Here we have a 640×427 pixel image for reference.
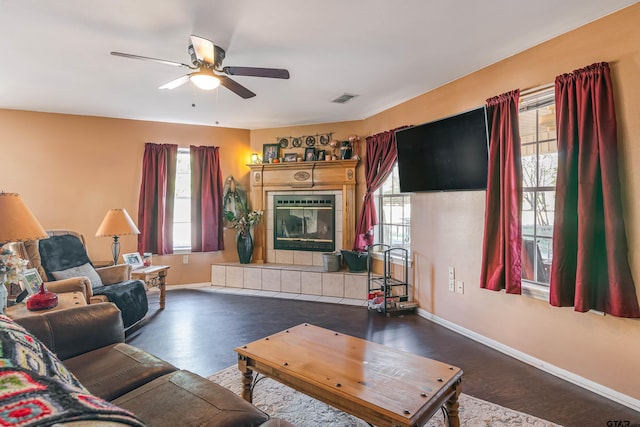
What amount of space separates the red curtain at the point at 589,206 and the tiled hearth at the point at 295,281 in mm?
2543

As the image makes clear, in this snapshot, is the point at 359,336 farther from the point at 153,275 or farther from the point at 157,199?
the point at 157,199

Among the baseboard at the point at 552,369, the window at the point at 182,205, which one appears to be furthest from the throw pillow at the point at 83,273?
the baseboard at the point at 552,369

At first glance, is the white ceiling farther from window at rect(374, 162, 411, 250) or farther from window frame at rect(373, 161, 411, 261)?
window at rect(374, 162, 411, 250)

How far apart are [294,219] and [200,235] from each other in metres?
1.51

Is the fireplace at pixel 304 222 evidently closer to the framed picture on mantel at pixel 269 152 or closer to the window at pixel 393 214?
the framed picture on mantel at pixel 269 152

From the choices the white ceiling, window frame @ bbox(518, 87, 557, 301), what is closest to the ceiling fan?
the white ceiling

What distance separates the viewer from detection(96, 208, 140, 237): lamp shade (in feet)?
Result: 12.4

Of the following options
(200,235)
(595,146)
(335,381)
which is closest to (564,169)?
(595,146)

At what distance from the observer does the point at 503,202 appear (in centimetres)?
284

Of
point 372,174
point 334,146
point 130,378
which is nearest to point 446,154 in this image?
point 372,174

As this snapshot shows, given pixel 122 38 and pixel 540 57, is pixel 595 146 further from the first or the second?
pixel 122 38

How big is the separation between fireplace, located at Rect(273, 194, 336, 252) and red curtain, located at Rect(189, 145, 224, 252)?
97 centimetres

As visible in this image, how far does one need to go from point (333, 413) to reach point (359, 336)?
1286 mm

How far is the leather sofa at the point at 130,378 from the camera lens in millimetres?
1317
